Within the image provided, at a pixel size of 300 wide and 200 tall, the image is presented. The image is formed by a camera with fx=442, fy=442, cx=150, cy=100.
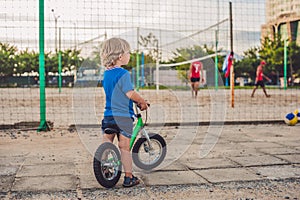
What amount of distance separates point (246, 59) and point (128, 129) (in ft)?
150

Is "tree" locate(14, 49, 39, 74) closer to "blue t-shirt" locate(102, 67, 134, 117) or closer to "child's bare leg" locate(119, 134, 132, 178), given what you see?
"blue t-shirt" locate(102, 67, 134, 117)

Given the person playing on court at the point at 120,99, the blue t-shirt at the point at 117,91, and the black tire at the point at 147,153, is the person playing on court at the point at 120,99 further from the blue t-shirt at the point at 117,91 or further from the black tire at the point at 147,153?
the black tire at the point at 147,153

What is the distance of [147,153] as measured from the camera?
436 cm

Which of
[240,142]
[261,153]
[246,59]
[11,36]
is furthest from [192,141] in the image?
[246,59]

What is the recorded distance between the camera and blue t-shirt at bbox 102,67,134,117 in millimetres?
3711

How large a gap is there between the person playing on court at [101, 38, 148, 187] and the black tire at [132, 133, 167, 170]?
0.41 m

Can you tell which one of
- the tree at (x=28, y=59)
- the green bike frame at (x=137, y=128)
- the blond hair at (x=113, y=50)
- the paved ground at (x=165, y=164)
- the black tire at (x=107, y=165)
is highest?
the tree at (x=28, y=59)

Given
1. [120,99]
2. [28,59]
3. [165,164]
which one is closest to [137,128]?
[120,99]

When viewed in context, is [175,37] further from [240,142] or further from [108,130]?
[108,130]

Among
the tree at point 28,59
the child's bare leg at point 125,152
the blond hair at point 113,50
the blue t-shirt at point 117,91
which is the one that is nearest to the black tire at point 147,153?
the child's bare leg at point 125,152

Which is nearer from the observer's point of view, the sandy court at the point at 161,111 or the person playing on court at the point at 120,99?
the person playing on court at the point at 120,99

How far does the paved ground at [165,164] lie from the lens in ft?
12.3

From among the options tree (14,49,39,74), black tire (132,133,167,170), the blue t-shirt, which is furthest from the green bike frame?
tree (14,49,39,74)

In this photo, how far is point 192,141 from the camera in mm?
6289
